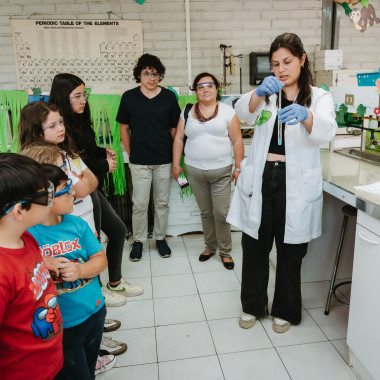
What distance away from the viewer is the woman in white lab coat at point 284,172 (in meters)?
1.73

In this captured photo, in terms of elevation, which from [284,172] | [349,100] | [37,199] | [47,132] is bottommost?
[284,172]

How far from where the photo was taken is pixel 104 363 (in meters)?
1.82

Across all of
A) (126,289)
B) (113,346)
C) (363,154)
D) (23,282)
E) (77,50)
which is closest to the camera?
(23,282)

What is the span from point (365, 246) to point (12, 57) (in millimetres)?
3917

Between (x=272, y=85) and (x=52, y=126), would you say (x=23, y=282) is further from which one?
(x=272, y=85)

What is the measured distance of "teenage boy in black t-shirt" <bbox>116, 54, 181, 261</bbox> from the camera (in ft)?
9.23

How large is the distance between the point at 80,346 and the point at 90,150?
1.10 m

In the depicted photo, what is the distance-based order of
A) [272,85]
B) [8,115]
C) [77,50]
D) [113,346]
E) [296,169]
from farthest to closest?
[77,50]
[8,115]
[113,346]
[296,169]
[272,85]

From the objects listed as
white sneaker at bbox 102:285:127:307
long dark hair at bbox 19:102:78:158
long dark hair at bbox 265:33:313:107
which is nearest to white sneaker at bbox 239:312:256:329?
white sneaker at bbox 102:285:127:307

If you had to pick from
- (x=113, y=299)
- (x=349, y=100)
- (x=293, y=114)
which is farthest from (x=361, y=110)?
(x=113, y=299)

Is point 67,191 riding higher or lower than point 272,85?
lower

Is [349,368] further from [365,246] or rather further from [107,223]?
[107,223]

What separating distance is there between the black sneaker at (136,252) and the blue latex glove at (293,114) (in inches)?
74.0

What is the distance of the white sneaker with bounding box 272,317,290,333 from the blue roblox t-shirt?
3.99ft
